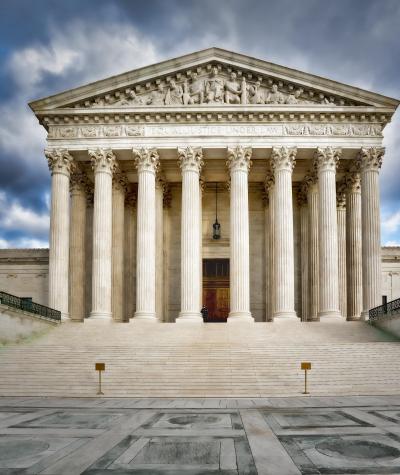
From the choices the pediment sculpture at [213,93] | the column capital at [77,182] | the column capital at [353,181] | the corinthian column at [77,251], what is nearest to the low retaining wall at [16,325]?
the corinthian column at [77,251]

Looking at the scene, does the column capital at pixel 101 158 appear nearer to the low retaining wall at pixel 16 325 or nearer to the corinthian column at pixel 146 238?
the corinthian column at pixel 146 238

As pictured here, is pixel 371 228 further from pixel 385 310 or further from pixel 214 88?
pixel 214 88

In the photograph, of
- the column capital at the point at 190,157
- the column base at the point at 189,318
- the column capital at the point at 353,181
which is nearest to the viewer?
the column base at the point at 189,318

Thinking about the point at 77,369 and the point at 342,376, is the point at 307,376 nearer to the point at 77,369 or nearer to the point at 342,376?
the point at 342,376

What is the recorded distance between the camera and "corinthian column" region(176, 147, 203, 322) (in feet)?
123

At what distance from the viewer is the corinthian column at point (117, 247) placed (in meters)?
42.0

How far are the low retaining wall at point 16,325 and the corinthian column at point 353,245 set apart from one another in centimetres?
2403

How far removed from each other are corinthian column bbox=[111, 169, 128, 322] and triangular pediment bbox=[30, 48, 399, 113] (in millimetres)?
6416

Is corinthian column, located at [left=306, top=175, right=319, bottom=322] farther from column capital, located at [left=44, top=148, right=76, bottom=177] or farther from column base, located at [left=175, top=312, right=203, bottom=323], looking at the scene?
column capital, located at [left=44, top=148, right=76, bottom=177]

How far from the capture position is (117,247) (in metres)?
42.2

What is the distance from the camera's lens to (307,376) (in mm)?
24531

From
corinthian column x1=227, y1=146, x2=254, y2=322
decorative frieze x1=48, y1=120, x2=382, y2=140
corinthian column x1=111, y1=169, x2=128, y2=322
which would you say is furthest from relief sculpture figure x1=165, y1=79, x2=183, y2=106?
corinthian column x1=111, y1=169, x2=128, y2=322

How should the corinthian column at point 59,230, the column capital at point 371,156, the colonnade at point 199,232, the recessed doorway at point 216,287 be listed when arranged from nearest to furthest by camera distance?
the colonnade at point 199,232 < the corinthian column at point 59,230 < the column capital at point 371,156 < the recessed doorway at point 216,287

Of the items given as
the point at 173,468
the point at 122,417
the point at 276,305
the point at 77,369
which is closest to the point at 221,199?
the point at 276,305
